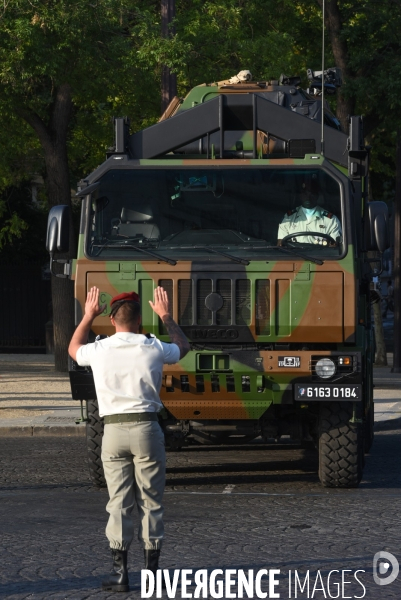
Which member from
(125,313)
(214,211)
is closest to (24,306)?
(214,211)

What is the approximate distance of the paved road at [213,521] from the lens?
7043 mm

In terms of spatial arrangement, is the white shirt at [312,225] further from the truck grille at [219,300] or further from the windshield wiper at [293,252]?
the truck grille at [219,300]

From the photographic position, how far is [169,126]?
10633mm

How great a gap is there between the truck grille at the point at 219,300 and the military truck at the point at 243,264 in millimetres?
12

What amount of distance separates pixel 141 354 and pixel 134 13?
12.9 m

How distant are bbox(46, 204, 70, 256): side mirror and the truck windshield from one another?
0.22 meters

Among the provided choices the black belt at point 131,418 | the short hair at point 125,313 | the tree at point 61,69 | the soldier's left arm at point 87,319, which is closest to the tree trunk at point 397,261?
the tree at point 61,69

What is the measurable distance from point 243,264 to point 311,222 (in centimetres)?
77

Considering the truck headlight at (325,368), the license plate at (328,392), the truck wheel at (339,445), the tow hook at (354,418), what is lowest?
the truck wheel at (339,445)

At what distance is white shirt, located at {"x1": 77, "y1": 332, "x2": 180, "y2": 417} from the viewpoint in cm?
655

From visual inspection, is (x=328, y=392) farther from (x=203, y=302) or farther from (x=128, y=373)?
(x=128, y=373)

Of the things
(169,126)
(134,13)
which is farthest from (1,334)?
(169,126)

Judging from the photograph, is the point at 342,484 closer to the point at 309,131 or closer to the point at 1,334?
the point at 309,131

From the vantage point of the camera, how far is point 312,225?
10.1 meters
